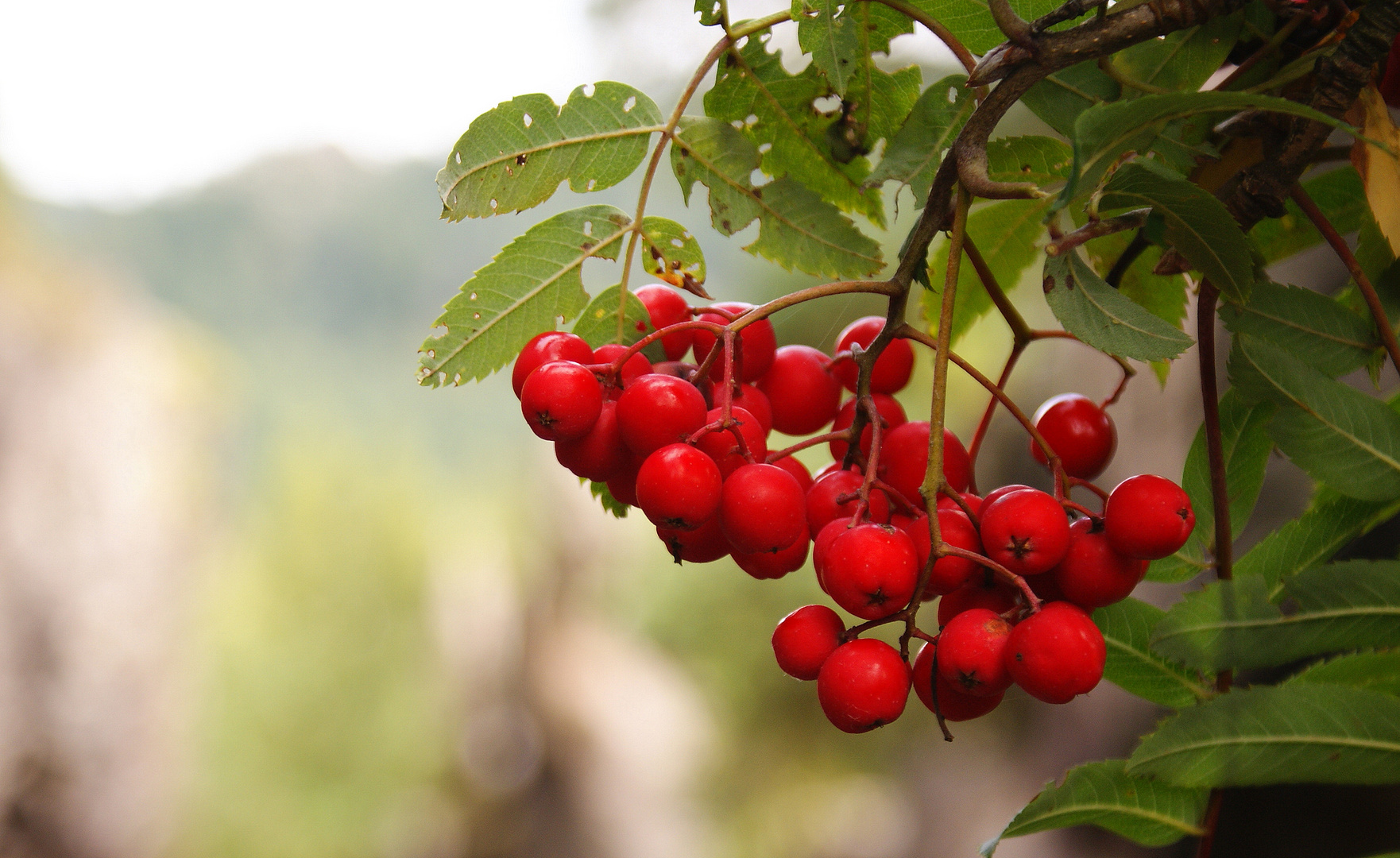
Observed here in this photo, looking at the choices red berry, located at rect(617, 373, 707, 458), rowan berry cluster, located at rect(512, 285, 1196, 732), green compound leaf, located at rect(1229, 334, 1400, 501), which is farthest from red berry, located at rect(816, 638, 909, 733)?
green compound leaf, located at rect(1229, 334, 1400, 501)

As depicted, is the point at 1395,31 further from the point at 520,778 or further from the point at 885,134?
the point at 520,778

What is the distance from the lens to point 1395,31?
0.31 m

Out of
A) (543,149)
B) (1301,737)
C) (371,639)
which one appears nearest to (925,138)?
(543,149)

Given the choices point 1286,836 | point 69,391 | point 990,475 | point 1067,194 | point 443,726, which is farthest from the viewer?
point 443,726

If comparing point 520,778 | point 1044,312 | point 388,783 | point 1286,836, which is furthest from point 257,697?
point 1286,836

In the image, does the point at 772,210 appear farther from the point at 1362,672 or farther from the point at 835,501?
the point at 1362,672

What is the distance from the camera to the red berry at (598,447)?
36cm

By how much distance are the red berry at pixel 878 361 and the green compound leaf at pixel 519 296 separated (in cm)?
13

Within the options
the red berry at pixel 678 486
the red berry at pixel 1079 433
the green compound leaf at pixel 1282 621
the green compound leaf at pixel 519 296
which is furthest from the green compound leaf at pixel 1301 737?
the green compound leaf at pixel 519 296

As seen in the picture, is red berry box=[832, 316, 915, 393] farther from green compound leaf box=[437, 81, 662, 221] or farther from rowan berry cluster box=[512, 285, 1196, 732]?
green compound leaf box=[437, 81, 662, 221]

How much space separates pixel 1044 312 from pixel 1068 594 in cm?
181

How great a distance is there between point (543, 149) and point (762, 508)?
0.23 metres

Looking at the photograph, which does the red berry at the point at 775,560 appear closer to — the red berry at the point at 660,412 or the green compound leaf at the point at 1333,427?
the red berry at the point at 660,412

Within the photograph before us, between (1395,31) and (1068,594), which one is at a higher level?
(1395,31)
